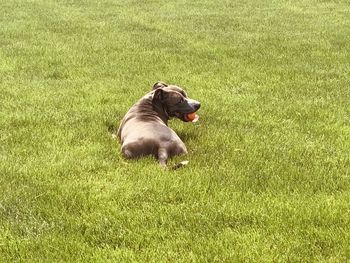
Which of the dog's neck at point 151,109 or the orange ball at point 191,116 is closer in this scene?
the dog's neck at point 151,109

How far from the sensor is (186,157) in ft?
24.6

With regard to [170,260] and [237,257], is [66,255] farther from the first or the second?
[237,257]

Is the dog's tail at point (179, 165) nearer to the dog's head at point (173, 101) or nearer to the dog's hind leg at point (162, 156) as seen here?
the dog's hind leg at point (162, 156)

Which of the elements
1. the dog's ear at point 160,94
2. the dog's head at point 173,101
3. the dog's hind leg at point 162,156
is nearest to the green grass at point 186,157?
the dog's hind leg at point 162,156

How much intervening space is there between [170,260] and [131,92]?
640cm

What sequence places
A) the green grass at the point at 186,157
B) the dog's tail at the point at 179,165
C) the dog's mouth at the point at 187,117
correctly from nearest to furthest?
the green grass at the point at 186,157 < the dog's tail at the point at 179,165 < the dog's mouth at the point at 187,117

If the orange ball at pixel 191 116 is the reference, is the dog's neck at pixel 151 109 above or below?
above

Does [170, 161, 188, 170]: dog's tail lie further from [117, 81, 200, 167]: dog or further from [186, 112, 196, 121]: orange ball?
[186, 112, 196, 121]: orange ball

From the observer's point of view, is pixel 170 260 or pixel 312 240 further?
pixel 312 240

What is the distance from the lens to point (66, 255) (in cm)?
511

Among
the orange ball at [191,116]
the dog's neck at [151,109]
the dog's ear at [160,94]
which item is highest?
the dog's ear at [160,94]

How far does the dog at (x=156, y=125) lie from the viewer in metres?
7.38

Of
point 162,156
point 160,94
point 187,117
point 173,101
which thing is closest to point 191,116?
point 187,117

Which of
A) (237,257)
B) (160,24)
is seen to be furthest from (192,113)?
(160,24)
